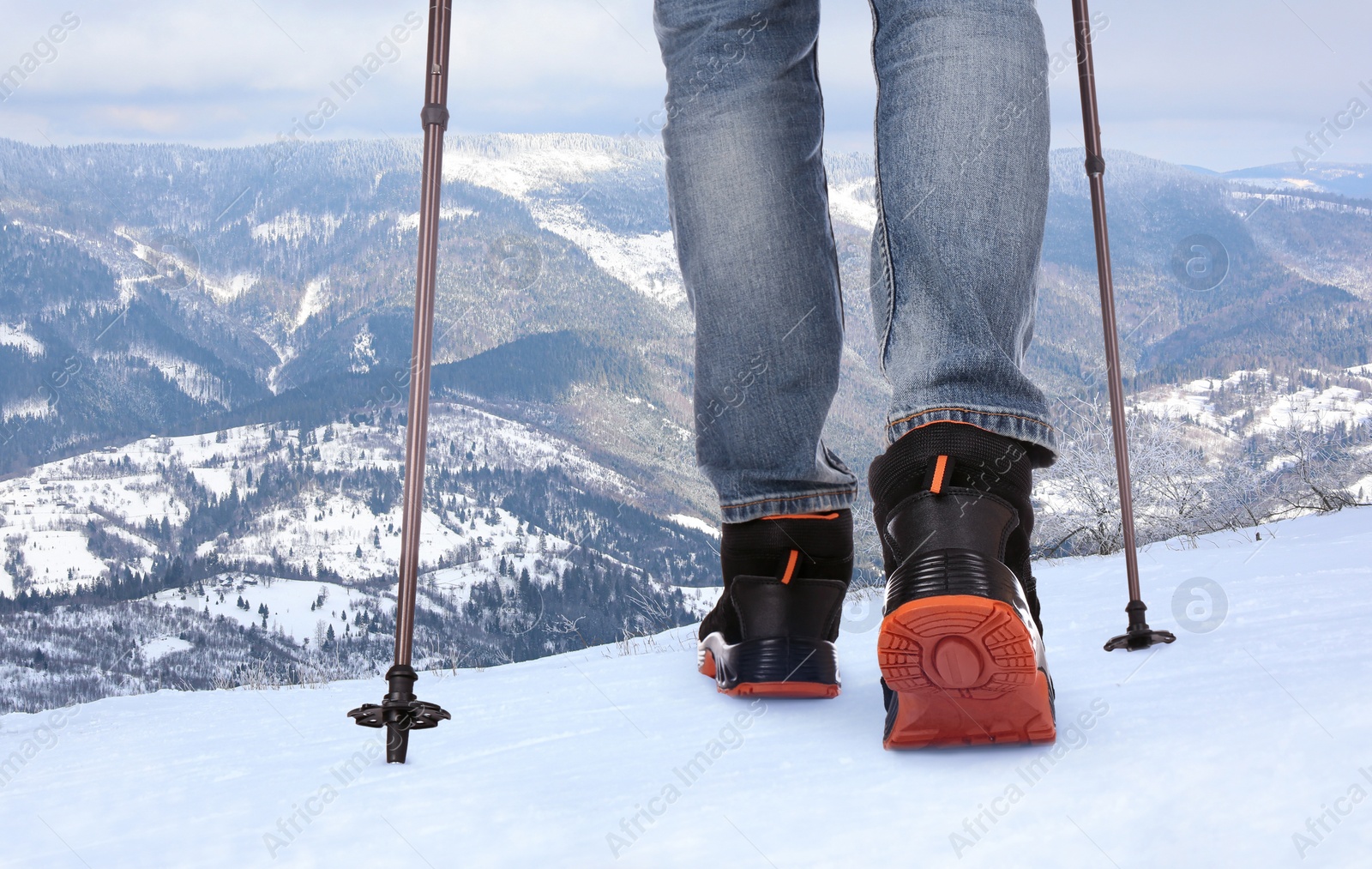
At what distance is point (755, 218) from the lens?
1.06 metres

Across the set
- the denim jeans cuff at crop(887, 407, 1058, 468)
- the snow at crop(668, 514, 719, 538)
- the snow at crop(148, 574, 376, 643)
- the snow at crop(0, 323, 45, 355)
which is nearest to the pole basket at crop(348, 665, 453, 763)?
the denim jeans cuff at crop(887, 407, 1058, 468)

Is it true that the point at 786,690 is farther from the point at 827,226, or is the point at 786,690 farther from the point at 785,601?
the point at 827,226

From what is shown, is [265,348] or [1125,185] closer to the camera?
[265,348]

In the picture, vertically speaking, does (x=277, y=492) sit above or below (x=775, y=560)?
below

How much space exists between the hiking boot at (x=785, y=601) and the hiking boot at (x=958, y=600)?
9.9 inches

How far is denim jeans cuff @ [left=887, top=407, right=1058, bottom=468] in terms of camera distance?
877 mm

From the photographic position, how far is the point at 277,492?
7669 cm

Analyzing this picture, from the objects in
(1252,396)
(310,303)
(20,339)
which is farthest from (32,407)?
(1252,396)

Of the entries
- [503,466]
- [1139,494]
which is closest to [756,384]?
[1139,494]

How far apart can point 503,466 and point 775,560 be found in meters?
80.4

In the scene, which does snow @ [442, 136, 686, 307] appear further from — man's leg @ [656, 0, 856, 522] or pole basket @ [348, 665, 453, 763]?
pole basket @ [348, 665, 453, 763]

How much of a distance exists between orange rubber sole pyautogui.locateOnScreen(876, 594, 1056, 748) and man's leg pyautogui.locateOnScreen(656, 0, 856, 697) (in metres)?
0.34

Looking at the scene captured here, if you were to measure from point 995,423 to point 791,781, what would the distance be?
1.26ft

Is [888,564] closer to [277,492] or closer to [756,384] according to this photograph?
[756,384]
